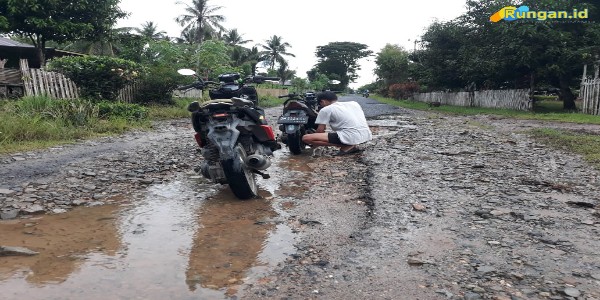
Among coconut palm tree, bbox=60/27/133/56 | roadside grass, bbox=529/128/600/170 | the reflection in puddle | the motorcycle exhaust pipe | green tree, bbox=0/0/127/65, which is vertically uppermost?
coconut palm tree, bbox=60/27/133/56

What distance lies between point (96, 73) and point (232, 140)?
29.9ft

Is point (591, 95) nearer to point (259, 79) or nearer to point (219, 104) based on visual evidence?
point (259, 79)

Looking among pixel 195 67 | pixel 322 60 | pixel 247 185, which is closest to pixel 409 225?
pixel 247 185

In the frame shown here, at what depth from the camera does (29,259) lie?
8.78ft

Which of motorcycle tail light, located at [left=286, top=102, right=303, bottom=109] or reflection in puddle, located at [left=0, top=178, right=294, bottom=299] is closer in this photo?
reflection in puddle, located at [left=0, top=178, right=294, bottom=299]

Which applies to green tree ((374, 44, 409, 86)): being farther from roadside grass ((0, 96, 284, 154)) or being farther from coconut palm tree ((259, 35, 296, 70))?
roadside grass ((0, 96, 284, 154))

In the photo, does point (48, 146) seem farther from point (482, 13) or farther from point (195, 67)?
point (482, 13)

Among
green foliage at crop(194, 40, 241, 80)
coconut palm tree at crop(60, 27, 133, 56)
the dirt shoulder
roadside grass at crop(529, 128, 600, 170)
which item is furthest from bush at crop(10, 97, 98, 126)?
coconut palm tree at crop(60, 27, 133, 56)

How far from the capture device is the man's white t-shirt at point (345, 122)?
236 inches

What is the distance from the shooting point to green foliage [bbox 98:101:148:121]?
10.1 metres

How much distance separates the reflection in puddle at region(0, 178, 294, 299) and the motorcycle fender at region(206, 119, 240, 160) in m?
0.56

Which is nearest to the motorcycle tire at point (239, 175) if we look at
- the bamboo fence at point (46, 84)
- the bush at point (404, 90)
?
the bamboo fence at point (46, 84)

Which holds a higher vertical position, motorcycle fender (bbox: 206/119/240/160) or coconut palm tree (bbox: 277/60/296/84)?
coconut palm tree (bbox: 277/60/296/84)

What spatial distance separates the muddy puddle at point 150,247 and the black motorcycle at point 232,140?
11.4 inches
